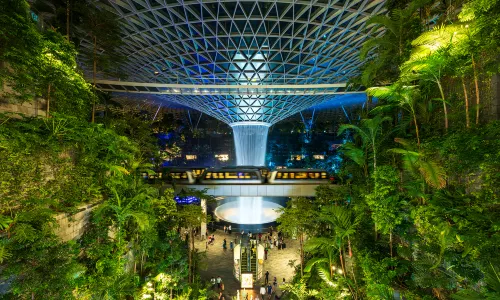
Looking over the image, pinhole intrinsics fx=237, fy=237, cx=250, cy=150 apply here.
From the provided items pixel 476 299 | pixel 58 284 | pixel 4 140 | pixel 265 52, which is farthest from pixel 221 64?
pixel 476 299

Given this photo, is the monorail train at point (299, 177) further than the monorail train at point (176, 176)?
No

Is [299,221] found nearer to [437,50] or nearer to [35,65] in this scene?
[437,50]

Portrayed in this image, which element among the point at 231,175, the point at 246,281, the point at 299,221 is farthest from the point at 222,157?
the point at 299,221

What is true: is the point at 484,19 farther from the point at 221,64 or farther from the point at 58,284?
the point at 221,64

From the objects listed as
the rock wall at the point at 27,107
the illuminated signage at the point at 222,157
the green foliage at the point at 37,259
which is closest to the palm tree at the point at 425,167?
the green foliage at the point at 37,259

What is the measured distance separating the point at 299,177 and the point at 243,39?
1292 centimetres

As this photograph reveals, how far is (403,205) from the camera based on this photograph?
7.58m

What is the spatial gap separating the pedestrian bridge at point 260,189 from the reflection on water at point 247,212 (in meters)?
6.81

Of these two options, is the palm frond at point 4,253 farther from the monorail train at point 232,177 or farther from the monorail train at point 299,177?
the monorail train at point 299,177

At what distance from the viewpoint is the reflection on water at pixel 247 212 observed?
2702 cm

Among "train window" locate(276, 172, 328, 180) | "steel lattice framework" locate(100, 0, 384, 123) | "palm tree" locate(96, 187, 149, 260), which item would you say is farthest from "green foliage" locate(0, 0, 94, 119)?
"train window" locate(276, 172, 328, 180)

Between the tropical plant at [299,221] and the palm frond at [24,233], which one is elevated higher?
the palm frond at [24,233]

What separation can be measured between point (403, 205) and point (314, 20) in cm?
1558

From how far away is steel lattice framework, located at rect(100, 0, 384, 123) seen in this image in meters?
17.1
